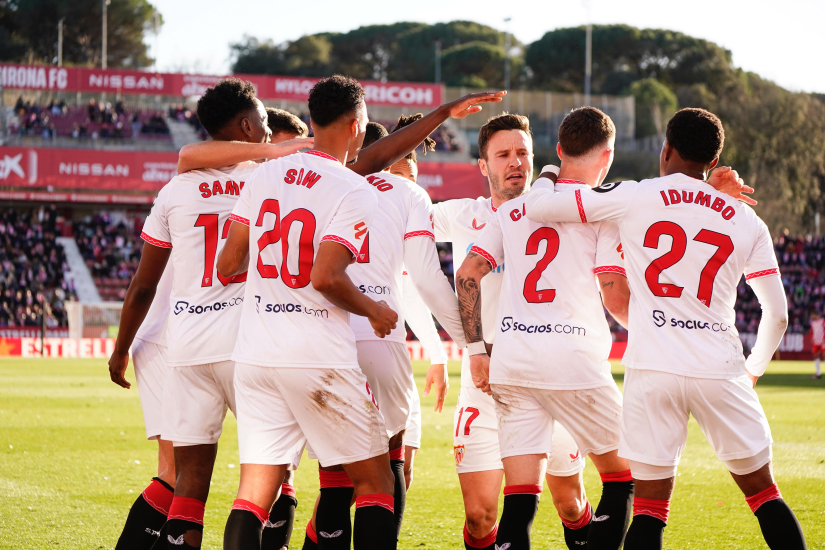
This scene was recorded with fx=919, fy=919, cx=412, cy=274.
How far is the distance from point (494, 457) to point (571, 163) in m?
1.61

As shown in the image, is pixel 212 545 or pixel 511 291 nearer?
pixel 511 291

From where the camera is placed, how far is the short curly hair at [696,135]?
4.37 metres

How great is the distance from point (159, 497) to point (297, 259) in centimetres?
168

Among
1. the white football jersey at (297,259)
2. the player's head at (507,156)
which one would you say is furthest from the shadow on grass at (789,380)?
the white football jersey at (297,259)

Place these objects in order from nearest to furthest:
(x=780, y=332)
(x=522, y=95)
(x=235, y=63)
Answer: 1. (x=780, y=332)
2. (x=522, y=95)
3. (x=235, y=63)

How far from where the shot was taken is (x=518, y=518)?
4.26 m

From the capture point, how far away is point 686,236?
4223 millimetres

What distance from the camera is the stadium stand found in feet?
103

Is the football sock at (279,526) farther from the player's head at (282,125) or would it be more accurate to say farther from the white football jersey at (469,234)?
the player's head at (282,125)

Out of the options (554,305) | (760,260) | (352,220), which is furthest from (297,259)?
(760,260)

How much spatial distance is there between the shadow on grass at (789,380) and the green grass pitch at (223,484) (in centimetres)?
630

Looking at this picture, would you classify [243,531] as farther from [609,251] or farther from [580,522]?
[609,251]

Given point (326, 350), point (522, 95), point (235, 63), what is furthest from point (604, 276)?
point (235, 63)

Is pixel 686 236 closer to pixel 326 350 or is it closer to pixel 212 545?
pixel 326 350
